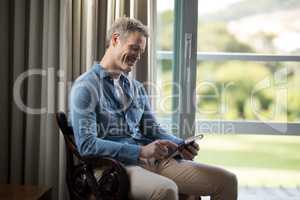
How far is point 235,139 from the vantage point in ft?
10.3

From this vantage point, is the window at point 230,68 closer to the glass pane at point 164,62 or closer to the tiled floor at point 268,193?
the glass pane at point 164,62

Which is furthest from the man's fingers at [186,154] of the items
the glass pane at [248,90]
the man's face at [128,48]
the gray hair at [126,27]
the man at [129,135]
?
the glass pane at [248,90]

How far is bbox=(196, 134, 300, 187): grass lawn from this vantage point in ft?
10.4

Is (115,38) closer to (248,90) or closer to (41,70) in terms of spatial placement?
(41,70)

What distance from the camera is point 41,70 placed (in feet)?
7.73

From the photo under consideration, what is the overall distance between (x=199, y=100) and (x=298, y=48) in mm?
899

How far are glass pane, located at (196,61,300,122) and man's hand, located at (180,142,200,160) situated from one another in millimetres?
791

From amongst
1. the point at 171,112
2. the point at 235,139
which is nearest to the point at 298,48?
the point at 235,139

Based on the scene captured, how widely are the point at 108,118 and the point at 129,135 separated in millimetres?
170

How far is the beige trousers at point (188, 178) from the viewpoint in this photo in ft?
5.49

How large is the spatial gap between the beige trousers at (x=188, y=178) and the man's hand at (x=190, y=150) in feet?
0.14

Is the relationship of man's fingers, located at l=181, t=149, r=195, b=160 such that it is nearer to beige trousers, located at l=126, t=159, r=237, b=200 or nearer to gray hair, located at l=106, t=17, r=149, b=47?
beige trousers, located at l=126, t=159, r=237, b=200

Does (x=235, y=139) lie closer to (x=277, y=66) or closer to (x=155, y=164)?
(x=277, y=66)

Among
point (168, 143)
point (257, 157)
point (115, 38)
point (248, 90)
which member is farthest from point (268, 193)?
point (115, 38)
